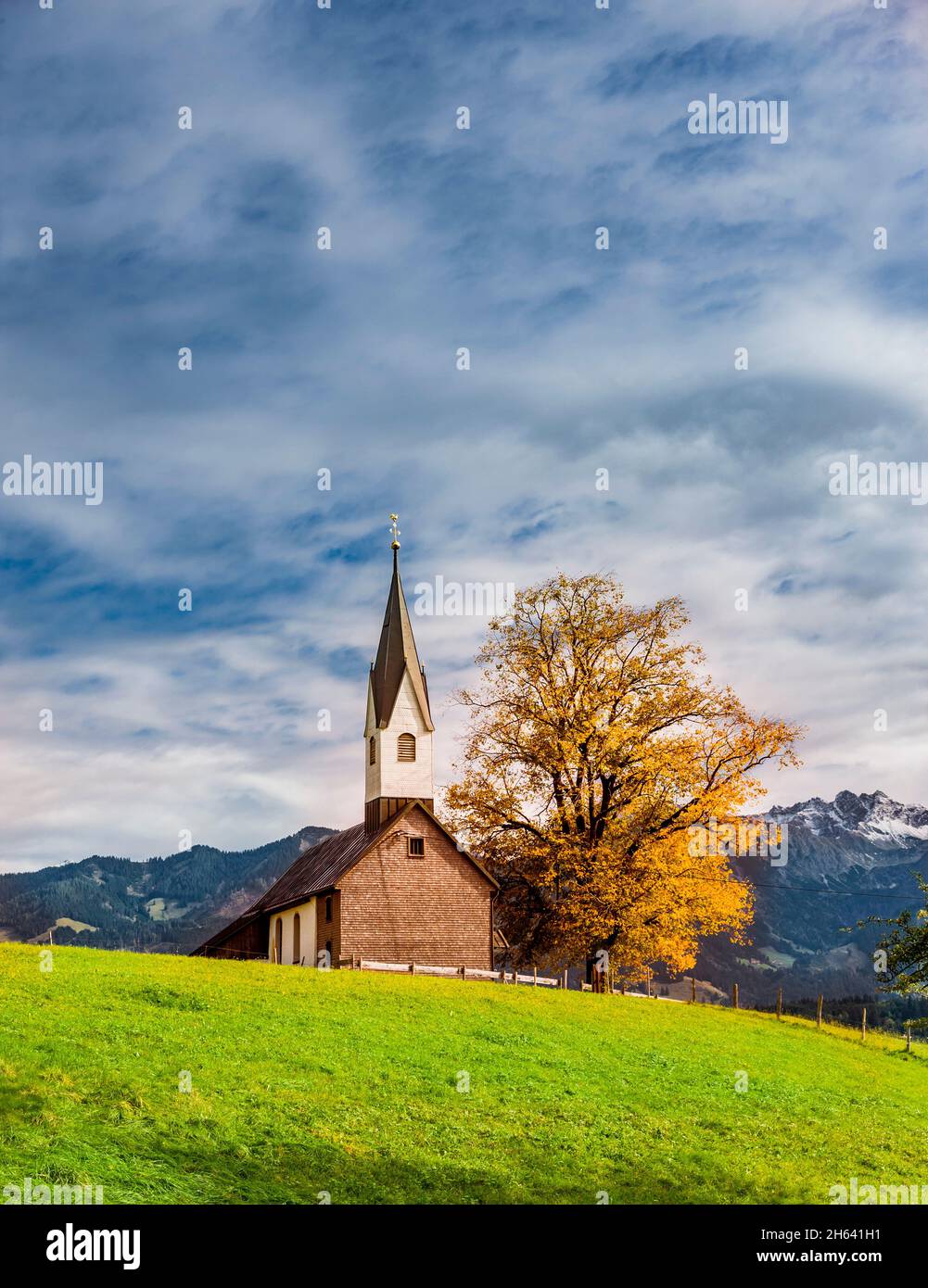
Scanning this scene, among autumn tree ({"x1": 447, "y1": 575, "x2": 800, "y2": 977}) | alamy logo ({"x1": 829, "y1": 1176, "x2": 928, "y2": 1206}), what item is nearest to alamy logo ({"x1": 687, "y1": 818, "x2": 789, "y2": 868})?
autumn tree ({"x1": 447, "y1": 575, "x2": 800, "y2": 977})

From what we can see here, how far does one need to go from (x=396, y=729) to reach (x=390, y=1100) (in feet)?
109

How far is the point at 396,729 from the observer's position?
58.2 m

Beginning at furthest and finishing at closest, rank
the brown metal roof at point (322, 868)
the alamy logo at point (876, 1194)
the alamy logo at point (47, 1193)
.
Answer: the brown metal roof at point (322, 868) < the alamy logo at point (876, 1194) < the alamy logo at point (47, 1193)

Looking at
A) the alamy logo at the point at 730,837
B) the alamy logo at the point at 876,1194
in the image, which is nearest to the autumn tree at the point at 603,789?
the alamy logo at the point at 730,837

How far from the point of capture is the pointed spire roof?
58875mm

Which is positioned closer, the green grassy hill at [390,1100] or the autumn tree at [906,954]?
the green grassy hill at [390,1100]

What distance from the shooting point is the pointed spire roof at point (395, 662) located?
58.9 m

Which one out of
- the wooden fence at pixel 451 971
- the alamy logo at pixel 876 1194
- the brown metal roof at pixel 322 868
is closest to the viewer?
the alamy logo at pixel 876 1194

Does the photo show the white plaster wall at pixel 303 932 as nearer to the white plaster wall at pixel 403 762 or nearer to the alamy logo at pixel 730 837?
the white plaster wall at pixel 403 762
